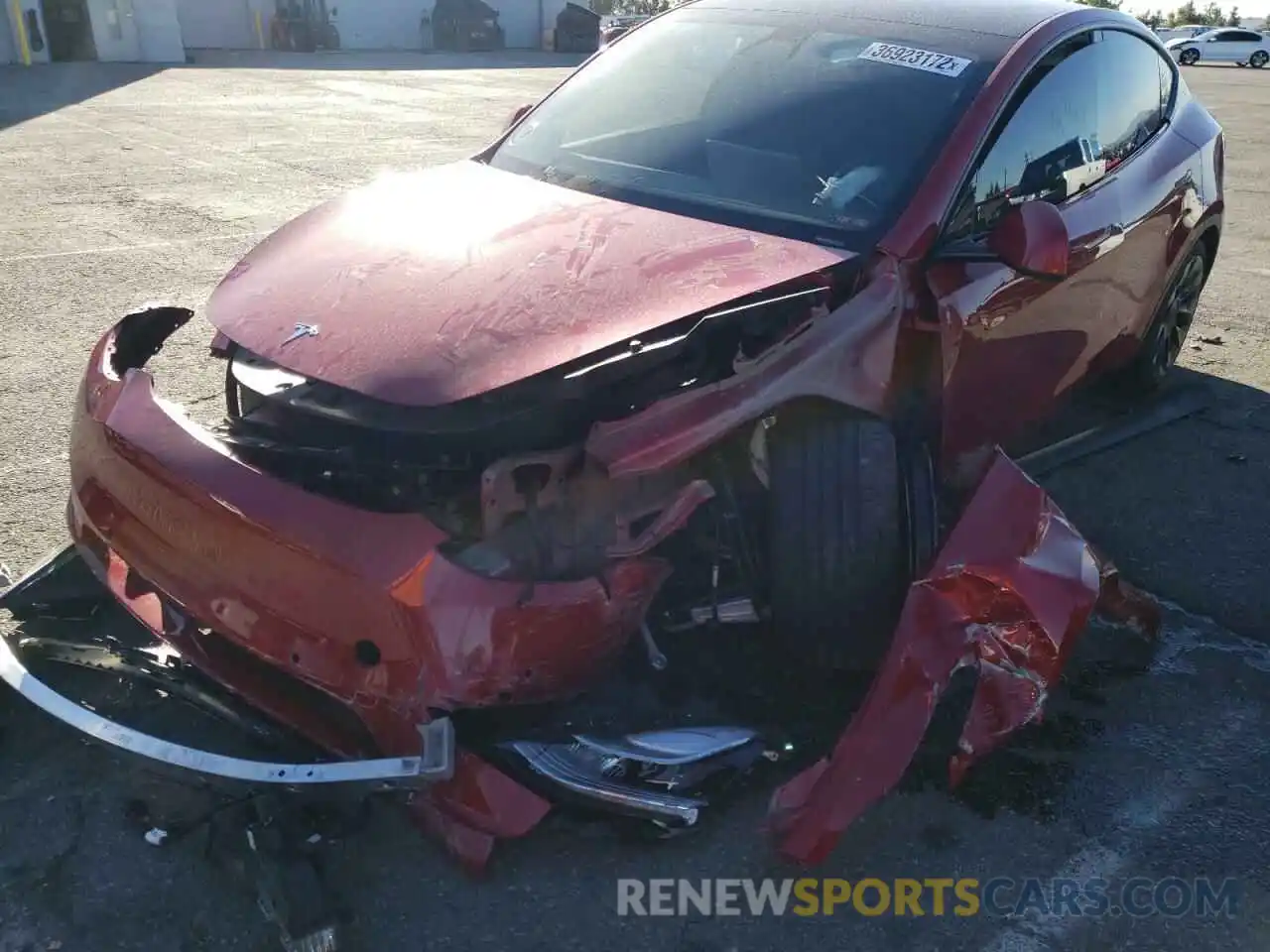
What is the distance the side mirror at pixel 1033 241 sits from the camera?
2.89 meters

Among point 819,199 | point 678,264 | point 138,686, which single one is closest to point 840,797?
point 678,264

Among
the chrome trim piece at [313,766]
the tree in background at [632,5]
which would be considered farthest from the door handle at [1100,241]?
the tree in background at [632,5]

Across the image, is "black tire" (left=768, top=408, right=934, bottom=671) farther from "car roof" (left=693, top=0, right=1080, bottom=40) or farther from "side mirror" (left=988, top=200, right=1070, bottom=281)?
"car roof" (left=693, top=0, right=1080, bottom=40)

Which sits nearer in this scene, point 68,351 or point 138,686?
point 138,686

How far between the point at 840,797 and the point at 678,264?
1.36 meters

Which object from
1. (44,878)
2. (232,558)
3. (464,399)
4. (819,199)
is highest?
(819,199)

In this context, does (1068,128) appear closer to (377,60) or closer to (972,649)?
(972,649)

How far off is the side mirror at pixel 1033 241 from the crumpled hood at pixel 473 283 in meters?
0.45

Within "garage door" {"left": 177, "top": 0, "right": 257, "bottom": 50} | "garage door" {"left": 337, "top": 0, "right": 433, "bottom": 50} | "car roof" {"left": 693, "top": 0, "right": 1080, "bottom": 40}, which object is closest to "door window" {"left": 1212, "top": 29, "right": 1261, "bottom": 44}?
"garage door" {"left": 337, "top": 0, "right": 433, "bottom": 50}

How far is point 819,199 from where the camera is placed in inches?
124

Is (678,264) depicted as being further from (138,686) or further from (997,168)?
(138,686)

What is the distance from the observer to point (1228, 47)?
3319 centimetres

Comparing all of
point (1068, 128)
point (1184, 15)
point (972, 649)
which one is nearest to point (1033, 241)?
point (1068, 128)

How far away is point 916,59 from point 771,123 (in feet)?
1.70
